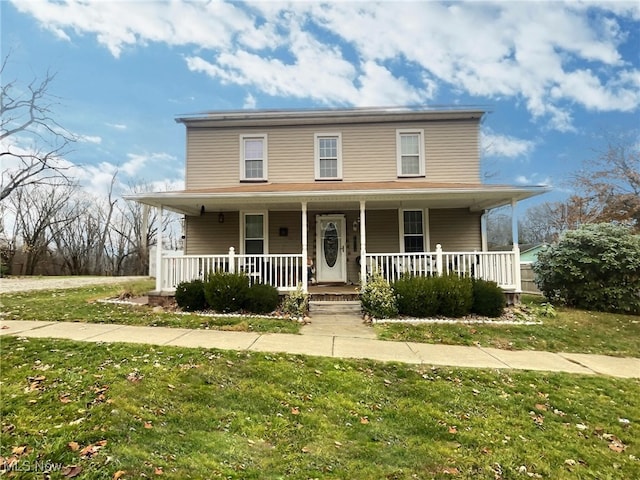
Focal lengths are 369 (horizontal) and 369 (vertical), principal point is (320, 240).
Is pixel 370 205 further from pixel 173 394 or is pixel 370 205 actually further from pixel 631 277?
pixel 173 394

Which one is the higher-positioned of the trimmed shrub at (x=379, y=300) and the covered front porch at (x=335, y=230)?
the covered front porch at (x=335, y=230)

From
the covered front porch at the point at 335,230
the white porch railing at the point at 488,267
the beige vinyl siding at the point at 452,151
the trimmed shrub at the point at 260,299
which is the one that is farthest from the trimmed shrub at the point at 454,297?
the beige vinyl siding at the point at 452,151

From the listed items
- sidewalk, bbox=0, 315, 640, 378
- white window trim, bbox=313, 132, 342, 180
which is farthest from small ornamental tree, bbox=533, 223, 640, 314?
white window trim, bbox=313, 132, 342, 180

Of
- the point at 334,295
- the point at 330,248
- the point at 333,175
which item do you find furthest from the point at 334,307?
the point at 333,175

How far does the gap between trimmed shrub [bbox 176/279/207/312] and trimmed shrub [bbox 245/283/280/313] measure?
117 cm

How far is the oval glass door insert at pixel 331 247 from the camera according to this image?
11852mm

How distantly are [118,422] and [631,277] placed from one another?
1160 centimetres

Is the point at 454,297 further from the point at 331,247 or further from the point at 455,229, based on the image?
the point at 331,247

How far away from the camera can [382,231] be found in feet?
39.1

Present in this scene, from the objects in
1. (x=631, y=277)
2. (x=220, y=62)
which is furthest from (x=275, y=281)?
(x=220, y=62)

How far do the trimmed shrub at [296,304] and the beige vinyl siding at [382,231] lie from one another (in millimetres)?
3741

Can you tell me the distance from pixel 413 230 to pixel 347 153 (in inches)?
131

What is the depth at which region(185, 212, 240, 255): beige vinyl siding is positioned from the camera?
1205 centimetres

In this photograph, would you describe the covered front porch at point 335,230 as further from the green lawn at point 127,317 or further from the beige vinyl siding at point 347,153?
the green lawn at point 127,317
